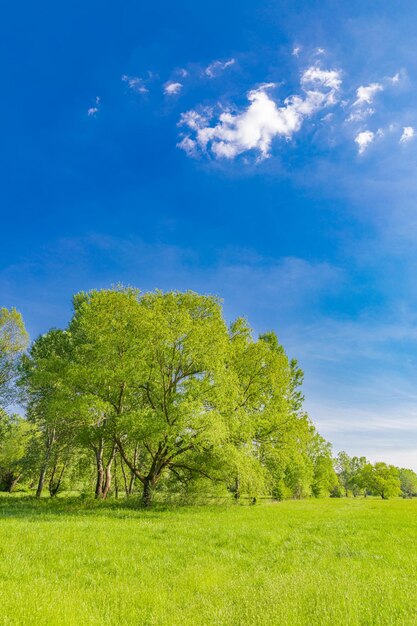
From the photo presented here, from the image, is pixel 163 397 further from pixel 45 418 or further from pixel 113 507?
pixel 45 418

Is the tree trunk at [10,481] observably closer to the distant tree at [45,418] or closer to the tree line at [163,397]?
the distant tree at [45,418]

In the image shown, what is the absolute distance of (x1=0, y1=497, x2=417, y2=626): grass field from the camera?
7.16 metres

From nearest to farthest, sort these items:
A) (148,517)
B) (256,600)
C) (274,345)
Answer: (256,600) < (148,517) < (274,345)

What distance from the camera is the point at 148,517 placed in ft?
70.9

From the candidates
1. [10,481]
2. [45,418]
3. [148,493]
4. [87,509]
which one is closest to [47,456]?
[45,418]

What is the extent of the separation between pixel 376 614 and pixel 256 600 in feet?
8.10

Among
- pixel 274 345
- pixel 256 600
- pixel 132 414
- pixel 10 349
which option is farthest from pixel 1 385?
pixel 256 600

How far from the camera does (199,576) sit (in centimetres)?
961

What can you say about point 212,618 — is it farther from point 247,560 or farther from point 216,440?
point 216,440

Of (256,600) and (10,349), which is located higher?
(10,349)

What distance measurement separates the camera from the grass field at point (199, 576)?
7.16 meters

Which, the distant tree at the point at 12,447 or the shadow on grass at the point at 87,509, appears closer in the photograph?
the shadow on grass at the point at 87,509

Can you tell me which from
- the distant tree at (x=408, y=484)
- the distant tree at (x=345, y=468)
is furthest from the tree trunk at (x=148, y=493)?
the distant tree at (x=408, y=484)

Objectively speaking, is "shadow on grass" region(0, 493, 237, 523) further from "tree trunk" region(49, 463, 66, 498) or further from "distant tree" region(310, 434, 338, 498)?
"distant tree" region(310, 434, 338, 498)
